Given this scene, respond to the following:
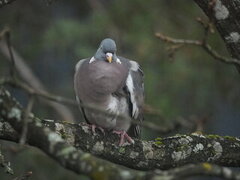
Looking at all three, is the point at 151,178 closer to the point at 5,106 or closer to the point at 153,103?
the point at 5,106

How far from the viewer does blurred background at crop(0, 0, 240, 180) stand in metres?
6.23

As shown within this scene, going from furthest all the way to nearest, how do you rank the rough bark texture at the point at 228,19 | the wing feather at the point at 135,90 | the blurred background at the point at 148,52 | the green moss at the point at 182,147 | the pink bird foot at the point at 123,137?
1. the blurred background at the point at 148,52
2. the wing feather at the point at 135,90
3. the pink bird foot at the point at 123,137
4. the green moss at the point at 182,147
5. the rough bark texture at the point at 228,19

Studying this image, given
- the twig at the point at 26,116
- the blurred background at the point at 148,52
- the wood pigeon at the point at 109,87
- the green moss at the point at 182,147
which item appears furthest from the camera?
the blurred background at the point at 148,52

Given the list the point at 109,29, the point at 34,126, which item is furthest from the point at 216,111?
the point at 34,126

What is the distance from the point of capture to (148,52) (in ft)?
21.6

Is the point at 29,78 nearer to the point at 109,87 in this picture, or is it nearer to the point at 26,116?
the point at 109,87

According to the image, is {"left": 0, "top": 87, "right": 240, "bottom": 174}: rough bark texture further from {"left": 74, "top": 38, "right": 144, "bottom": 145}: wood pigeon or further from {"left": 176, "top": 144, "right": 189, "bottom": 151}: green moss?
{"left": 74, "top": 38, "right": 144, "bottom": 145}: wood pigeon

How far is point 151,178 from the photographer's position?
2338 mm

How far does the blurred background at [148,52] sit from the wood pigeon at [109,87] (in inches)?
66.1

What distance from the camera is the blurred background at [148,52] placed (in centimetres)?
623

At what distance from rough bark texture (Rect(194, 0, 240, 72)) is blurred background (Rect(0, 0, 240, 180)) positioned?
7.30ft

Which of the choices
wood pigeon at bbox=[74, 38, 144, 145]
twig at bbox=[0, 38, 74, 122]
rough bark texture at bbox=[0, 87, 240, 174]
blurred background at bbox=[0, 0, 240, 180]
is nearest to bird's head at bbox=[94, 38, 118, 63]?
wood pigeon at bbox=[74, 38, 144, 145]

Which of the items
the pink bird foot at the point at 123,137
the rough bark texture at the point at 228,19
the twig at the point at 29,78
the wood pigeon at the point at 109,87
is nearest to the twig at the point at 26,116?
the pink bird foot at the point at 123,137

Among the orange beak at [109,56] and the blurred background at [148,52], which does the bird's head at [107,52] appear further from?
the blurred background at [148,52]
